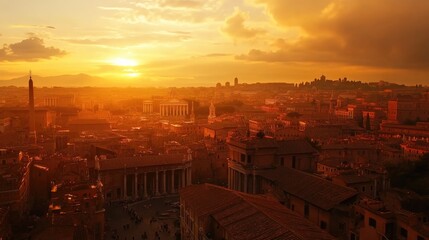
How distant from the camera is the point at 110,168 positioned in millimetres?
37625

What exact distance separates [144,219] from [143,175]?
7.33 metres

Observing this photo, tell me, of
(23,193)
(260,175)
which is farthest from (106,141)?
(260,175)

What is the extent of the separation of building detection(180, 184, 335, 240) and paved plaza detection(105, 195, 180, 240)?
4853 mm


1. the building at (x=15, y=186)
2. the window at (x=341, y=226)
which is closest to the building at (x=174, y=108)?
the building at (x=15, y=186)

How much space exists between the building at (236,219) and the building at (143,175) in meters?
13.7

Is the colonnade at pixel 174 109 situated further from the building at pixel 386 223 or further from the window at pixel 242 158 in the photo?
the building at pixel 386 223

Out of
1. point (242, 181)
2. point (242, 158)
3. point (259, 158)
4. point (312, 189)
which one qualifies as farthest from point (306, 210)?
point (242, 181)

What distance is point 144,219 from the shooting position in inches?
1294

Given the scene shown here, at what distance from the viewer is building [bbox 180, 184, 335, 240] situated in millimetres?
17312

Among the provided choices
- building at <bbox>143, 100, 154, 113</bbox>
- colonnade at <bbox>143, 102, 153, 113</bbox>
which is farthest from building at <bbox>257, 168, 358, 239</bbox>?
building at <bbox>143, 100, 154, 113</bbox>

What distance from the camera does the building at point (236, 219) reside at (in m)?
17.3

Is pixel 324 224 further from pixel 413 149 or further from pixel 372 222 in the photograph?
pixel 413 149

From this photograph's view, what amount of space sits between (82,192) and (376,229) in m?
16.9

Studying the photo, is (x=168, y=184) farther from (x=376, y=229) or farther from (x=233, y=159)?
(x=376, y=229)
